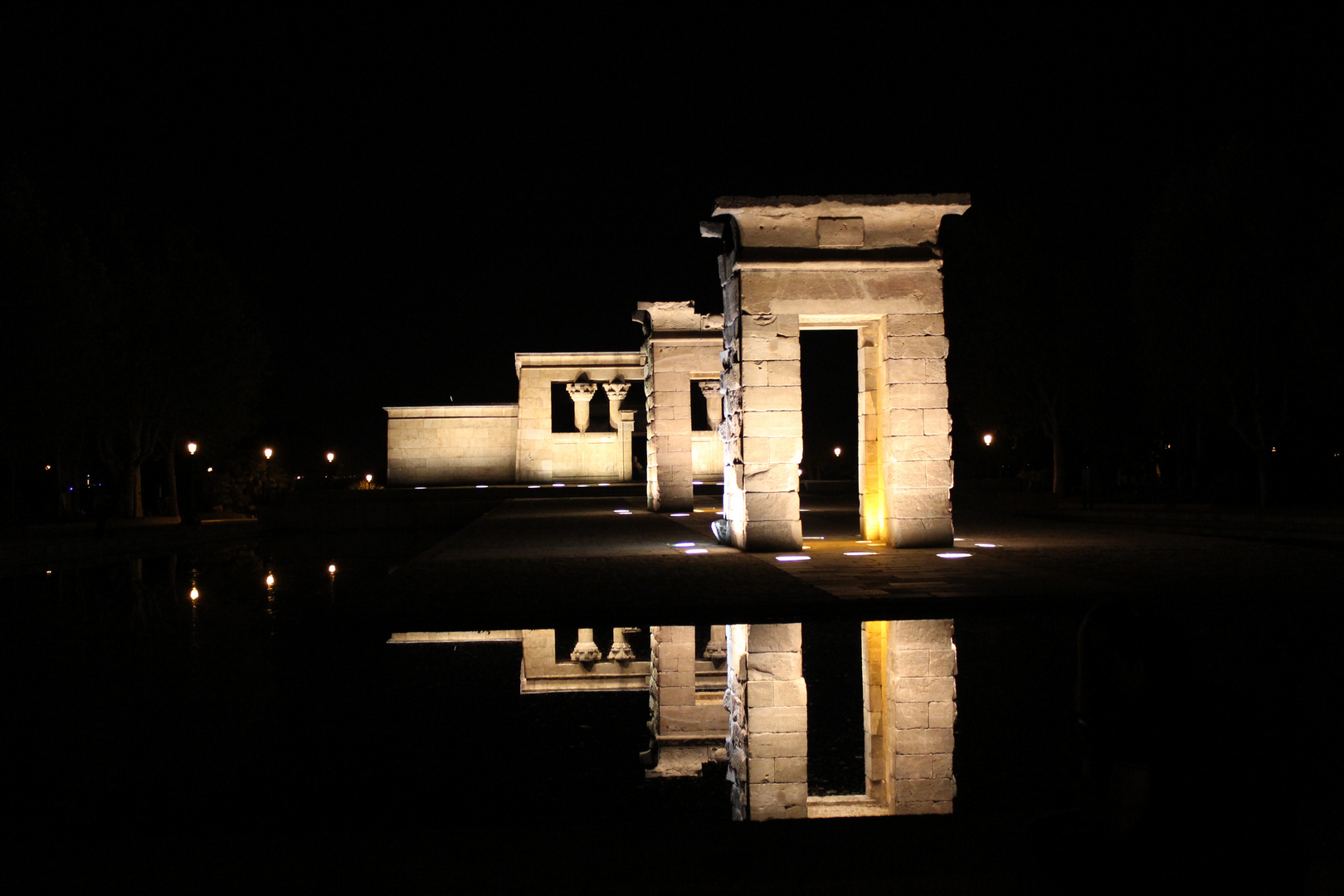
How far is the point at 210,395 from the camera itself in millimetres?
31125

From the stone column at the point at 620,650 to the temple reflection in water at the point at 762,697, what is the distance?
0.04 feet

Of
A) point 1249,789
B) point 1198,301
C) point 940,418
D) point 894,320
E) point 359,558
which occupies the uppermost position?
point 1198,301

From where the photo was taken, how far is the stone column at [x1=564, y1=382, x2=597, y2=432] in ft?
119

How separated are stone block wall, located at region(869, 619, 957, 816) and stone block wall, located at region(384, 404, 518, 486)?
1231 inches

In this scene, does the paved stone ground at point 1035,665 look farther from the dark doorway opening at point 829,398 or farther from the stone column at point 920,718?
the dark doorway opening at point 829,398

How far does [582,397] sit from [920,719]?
31.9m

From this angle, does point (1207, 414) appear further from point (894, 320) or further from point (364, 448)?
point (364, 448)

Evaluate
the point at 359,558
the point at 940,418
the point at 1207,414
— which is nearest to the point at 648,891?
the point at 940,418

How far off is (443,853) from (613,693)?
3.26 meters

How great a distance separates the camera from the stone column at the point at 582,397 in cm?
3641

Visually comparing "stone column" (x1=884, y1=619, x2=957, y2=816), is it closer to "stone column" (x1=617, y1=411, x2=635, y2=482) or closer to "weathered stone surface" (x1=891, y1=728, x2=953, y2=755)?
"weathered stone surface" (x1=891, y1=728, x2=953, y2=755)

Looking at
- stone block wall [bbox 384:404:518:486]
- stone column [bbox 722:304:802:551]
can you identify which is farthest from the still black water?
stone block wall [bbox 384:404:518:486]

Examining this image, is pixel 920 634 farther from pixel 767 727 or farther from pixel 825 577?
pixel 767 727

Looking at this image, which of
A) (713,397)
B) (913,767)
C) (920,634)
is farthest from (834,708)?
(713,397)
